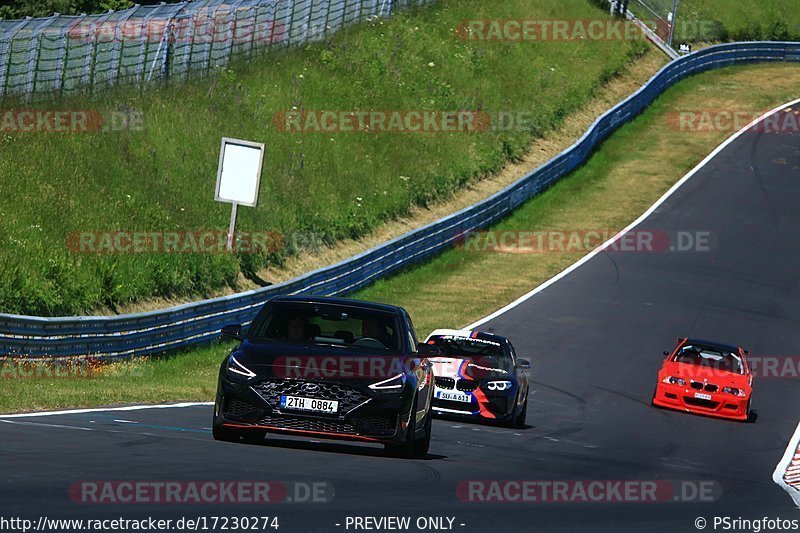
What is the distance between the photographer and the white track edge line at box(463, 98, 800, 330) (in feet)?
105

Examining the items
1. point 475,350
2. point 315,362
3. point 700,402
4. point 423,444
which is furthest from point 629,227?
point 315,362

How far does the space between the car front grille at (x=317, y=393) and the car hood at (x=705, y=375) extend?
12.0m

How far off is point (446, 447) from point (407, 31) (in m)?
38.2

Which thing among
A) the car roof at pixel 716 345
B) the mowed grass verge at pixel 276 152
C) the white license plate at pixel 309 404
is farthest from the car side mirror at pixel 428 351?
the car roof at pixel 716 345

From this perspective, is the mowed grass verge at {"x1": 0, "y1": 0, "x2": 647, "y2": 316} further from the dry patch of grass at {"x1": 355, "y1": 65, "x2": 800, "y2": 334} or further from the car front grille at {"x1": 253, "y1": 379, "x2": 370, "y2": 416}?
the car front grille at {"x1": 253, "y1": 379, "x2": 370, "y2": 416}

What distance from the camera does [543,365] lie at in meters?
26.0

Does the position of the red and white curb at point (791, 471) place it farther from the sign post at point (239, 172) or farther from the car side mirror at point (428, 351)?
the sign post at point (239, 172)

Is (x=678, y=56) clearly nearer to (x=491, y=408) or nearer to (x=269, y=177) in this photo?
(x=269, y=177)

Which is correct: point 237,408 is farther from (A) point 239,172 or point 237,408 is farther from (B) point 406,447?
(A) point 239,172

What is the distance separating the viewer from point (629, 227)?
41.3 meters

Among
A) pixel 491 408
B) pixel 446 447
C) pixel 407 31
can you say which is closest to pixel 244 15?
pixel 407 31

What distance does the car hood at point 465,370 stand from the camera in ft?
63.6

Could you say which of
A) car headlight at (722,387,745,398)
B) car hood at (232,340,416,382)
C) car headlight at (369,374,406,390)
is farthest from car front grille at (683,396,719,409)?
car headlight at (369,374,406,390)

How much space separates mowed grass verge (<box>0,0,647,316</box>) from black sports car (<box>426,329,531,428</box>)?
7611 mm
